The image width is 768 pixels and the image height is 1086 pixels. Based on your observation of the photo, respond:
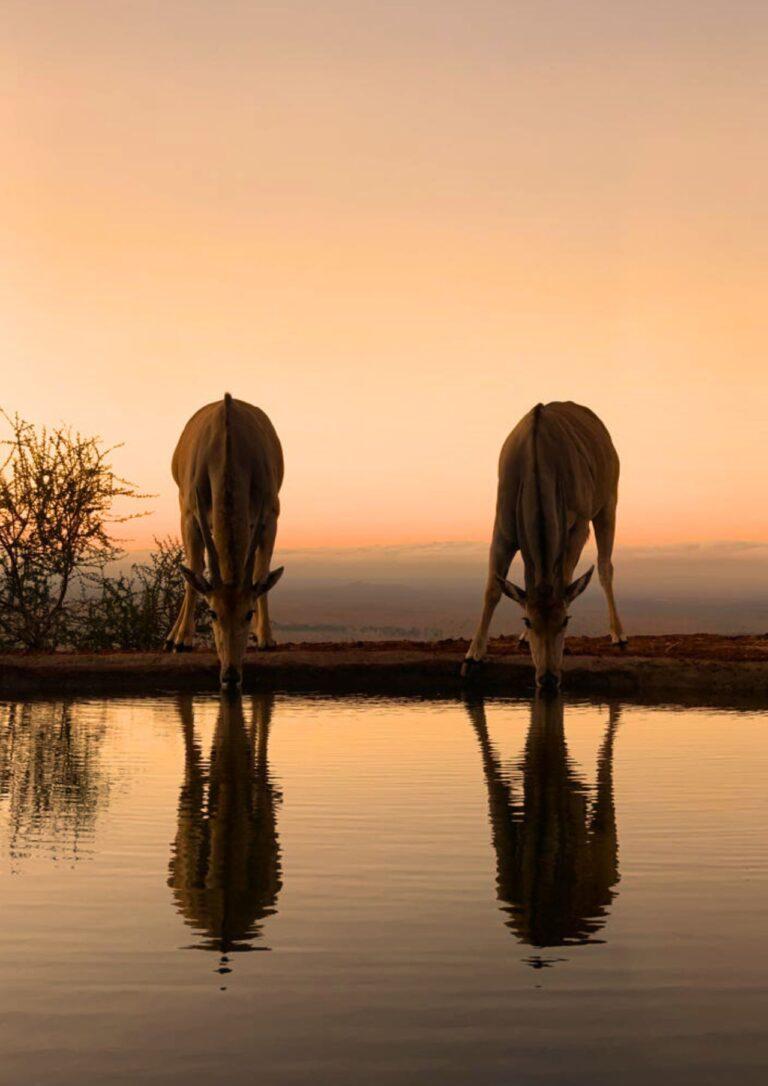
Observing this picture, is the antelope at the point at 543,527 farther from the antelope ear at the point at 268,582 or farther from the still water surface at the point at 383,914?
the still water surface at the point at 383,914

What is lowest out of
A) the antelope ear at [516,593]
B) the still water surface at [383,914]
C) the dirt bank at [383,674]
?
the still water surface at [383,914]

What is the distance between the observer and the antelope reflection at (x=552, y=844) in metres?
5.32

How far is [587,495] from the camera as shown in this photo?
15.6 m

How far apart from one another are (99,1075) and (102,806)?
409 cm

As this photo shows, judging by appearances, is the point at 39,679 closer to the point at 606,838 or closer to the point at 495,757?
the point at 495,757

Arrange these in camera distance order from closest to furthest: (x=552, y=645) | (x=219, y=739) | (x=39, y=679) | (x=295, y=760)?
(x=295, y=760)
(x=219, y=739)
(x=552, y=645)
(x=39, y=679)

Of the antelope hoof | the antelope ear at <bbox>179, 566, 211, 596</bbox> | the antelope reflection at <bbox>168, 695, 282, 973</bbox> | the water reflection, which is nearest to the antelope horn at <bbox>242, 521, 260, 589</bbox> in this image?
the antelope ear at <bbox>179, 566, 211, 596</bbox>

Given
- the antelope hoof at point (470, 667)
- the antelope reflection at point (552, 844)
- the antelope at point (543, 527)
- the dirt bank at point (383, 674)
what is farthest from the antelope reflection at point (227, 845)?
the antelope hoof at point (470, 667)

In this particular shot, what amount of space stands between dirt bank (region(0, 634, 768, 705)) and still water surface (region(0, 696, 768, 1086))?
4515mm

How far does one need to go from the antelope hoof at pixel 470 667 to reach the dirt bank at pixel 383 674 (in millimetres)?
65

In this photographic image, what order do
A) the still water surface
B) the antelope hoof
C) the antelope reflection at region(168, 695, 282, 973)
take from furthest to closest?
the antelope hoof
the antelope reflection at region(168, 695, 282, 973)
the still water surface

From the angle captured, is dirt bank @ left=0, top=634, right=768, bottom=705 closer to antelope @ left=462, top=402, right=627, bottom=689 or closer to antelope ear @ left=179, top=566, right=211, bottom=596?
antelope @ left=462, top=402, right=627, bottom=689

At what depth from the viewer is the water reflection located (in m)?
6.86

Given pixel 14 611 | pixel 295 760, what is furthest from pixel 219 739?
pixel 14 611
